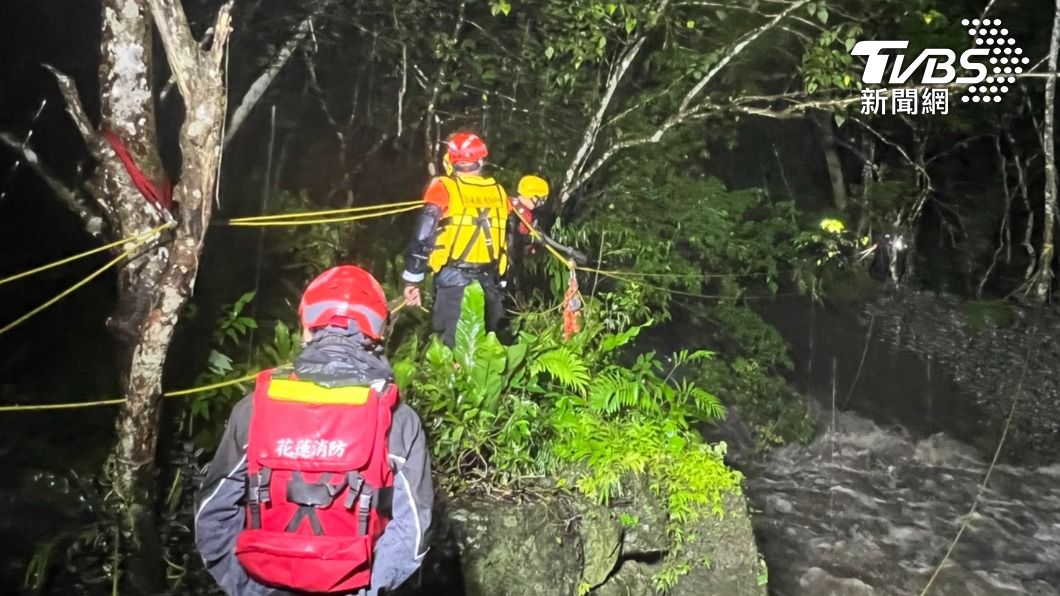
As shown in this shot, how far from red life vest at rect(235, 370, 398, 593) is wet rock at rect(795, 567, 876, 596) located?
98.8 inches

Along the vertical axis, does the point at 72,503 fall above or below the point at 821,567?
above

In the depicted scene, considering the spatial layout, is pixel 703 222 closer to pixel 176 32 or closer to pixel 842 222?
pixel 842 222

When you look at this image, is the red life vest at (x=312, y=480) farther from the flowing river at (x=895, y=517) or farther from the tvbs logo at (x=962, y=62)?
the tvbs logo at (x=962, y=62)

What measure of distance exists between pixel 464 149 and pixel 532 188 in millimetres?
462

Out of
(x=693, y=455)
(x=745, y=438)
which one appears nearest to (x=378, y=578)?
(x=693, y=455)

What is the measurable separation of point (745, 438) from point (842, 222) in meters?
1.25

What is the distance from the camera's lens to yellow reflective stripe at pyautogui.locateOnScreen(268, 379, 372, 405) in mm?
1971

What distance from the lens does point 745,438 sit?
13.5ft

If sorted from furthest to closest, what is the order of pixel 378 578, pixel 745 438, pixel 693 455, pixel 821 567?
pixel 745 438 → pixel 821 567 → pixel 693 455 → pixel 378 578

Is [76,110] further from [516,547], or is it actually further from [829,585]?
[829,585]

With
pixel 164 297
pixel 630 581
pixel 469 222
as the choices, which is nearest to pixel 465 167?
pixel 469 222

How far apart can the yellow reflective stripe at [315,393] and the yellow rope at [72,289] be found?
2.64 feet

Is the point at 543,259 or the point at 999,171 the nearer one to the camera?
the point at 543,259

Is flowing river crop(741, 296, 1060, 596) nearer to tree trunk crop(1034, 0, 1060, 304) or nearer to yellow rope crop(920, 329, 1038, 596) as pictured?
yellow rope crop(920, 329, 1038, 596)
